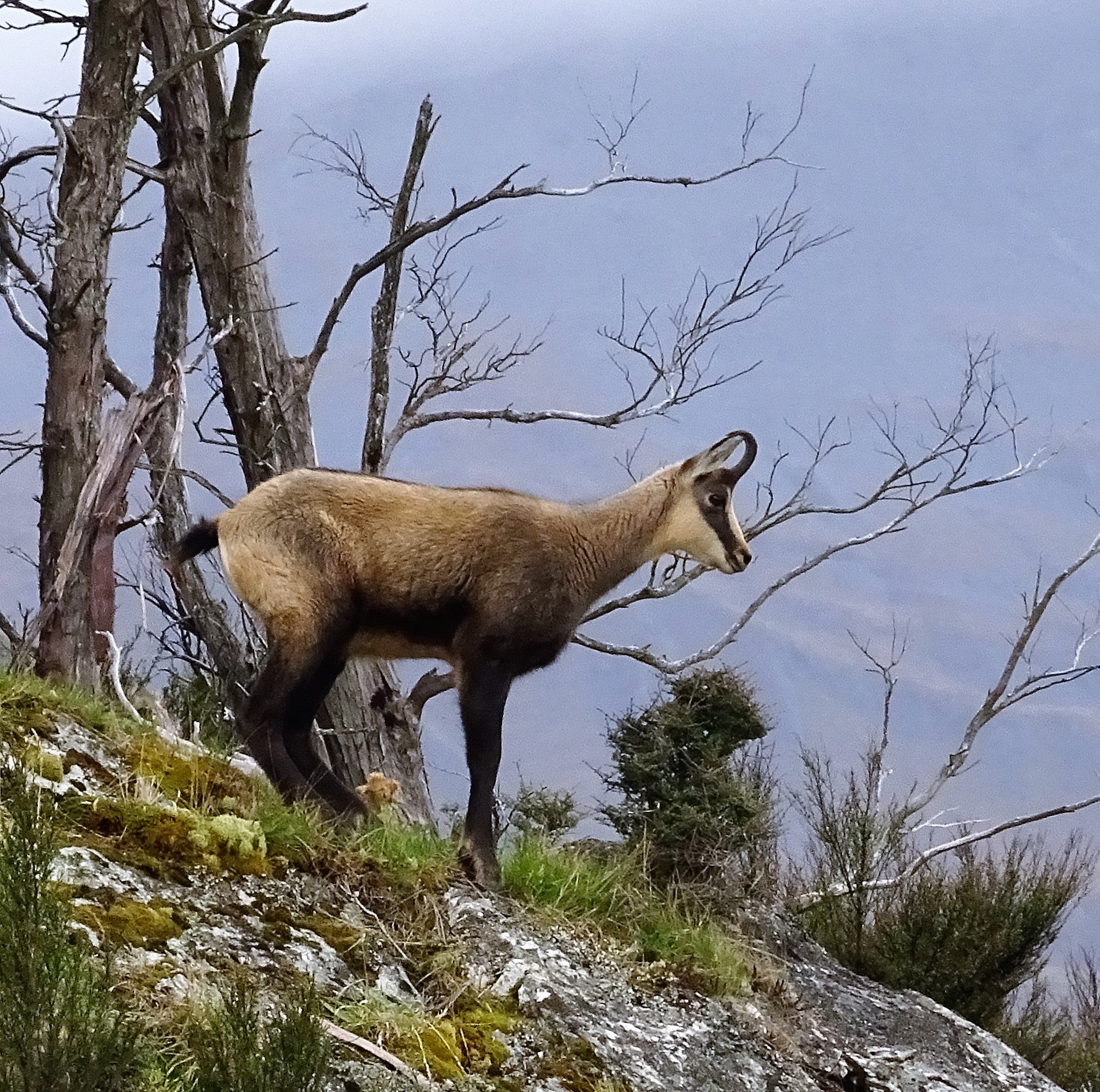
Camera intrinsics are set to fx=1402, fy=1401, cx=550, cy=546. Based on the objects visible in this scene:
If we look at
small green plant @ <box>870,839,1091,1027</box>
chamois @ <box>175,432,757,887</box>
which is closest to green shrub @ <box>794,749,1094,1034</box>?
small green plant @ <box>870,839,1091,1027</box>

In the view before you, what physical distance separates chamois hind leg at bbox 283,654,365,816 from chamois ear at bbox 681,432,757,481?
214 centimetres

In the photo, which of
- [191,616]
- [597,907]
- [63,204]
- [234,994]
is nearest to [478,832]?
[597,907]

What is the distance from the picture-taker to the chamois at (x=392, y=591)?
19.8 ft

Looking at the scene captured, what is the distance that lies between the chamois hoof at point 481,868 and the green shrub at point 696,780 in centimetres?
415

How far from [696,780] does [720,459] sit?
3.91 metres

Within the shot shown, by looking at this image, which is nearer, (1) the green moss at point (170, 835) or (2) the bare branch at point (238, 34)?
(1) the green moss at point (170, 835)

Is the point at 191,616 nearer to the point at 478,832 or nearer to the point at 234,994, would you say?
the point at 478,832

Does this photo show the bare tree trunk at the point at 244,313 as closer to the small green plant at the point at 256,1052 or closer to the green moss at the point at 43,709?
the green moss at the point at 43,709

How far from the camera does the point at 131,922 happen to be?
391 cm

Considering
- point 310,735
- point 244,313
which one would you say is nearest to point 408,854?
point 310,735

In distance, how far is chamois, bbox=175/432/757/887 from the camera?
6.04 metres

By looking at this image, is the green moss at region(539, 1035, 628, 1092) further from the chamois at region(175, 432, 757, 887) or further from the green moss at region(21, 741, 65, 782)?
the green moss at region(21, 741, 65, 782)

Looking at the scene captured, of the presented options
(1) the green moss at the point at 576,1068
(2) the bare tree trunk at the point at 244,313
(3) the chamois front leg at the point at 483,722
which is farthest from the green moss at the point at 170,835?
(2) the bare tree trunk at the point at 244,313

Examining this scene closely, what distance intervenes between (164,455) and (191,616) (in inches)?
80.0
